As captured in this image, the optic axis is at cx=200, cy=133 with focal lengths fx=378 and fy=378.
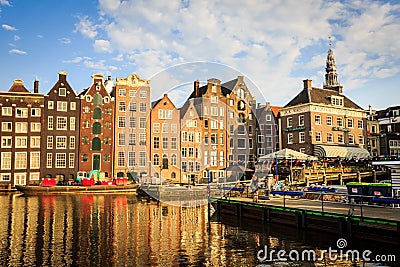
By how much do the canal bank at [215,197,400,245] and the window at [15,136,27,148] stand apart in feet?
144

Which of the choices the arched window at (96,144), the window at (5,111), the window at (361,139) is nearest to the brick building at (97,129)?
the arched window at (96,144)

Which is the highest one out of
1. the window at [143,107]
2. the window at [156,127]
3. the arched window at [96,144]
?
the window at [143,107]

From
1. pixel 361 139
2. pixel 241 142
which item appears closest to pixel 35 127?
pixel 241 142

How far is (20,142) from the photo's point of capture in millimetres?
62469

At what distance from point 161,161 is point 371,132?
44.8m

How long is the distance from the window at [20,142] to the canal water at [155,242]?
3317cm

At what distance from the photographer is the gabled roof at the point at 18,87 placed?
63750 mm

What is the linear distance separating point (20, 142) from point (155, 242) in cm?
4955

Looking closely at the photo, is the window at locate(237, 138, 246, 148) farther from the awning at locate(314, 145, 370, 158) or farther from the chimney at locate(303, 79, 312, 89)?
the chimney at locate(303, 79, 312, 89)

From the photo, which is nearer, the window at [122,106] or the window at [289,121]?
the window at [122,106]

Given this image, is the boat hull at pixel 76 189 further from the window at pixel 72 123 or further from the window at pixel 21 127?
the window at pixel 72 123

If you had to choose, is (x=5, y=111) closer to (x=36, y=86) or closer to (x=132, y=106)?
(x=36, y=86)

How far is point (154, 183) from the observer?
2132 inches

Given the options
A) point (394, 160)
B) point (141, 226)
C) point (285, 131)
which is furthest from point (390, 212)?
point (285, 131)
